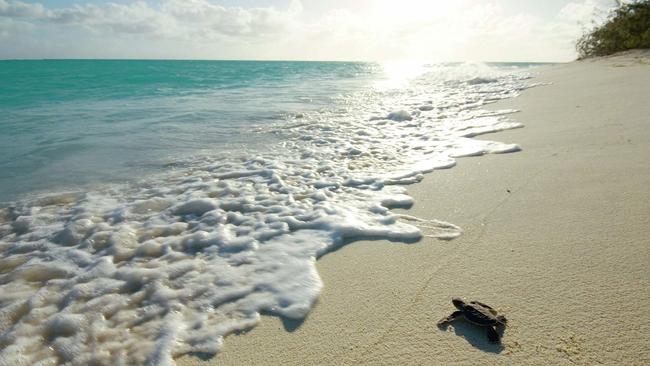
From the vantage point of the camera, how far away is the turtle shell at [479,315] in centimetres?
146

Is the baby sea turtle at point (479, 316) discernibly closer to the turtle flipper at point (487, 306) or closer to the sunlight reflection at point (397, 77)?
the turtle flipper at point (487, 306)

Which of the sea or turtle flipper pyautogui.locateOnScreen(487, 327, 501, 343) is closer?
turtle flipper pyautogui.locateOnScreen(487, 327, 501, 343)

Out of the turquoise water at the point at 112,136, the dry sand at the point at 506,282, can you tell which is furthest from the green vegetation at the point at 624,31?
the dry sand at the point at 506,282

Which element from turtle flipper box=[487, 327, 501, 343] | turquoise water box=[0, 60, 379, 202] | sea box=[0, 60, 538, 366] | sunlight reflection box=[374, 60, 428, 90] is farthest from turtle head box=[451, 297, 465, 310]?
sunlight reflection box=[374, 60, 428, 90]

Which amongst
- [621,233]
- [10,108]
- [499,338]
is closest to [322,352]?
[499,338]

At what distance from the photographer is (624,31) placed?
1622 centimetres

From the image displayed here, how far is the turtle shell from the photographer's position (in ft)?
4.80

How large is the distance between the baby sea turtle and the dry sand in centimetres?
4

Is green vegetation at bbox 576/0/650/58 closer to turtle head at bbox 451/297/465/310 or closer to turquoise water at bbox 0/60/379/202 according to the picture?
turquoise water at bbox 0/60/379/202

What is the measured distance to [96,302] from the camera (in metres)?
1.91

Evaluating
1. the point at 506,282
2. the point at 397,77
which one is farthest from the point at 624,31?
the point at 506,282

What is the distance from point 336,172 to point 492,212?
1690 mm

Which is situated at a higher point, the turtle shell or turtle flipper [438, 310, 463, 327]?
the turtle shell

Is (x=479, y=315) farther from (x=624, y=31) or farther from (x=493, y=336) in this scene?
(x=624, y=31)
